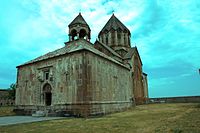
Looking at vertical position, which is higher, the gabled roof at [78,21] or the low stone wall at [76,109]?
the gabled roof at [78,21]

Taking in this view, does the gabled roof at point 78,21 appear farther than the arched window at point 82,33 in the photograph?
No

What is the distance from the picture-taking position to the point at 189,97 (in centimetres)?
4438

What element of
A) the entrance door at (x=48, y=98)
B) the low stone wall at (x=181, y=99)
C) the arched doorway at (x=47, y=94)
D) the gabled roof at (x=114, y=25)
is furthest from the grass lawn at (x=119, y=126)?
the low stone wall at (x=181, y=99)

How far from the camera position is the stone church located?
54.2 feet

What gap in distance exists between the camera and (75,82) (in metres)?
16.9

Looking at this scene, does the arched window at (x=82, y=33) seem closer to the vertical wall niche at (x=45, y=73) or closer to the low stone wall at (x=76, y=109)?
the vertical wall niche at (x=45, y=73)

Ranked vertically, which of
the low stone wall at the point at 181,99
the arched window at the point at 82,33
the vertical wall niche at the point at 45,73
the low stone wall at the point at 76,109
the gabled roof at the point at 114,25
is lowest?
the low stone wall at the point at 181,99

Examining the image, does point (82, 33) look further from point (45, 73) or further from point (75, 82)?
point (75, 82)

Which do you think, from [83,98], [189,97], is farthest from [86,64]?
[189,97]

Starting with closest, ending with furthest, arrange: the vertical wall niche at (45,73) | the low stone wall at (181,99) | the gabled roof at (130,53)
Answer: the vertical wall niche at (45,73)
the gabled roof at (130,53)
the low stone wall at (181,99)

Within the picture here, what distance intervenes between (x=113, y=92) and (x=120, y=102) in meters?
2.80

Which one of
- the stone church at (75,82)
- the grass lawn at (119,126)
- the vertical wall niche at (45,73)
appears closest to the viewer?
the grass lawn at (119,126)

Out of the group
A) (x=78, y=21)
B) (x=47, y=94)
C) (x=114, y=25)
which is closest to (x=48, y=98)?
(x=47, y=94)

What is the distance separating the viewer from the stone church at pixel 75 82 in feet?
54.2
